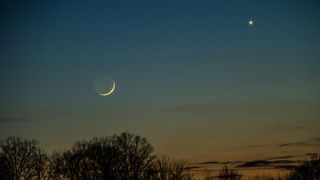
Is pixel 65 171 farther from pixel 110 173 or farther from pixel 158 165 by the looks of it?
pixel 158 165

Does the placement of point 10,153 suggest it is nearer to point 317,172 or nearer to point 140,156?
point 140,156

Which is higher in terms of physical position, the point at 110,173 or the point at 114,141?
the point at 114,141

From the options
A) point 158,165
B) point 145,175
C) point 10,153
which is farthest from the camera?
point 158,165

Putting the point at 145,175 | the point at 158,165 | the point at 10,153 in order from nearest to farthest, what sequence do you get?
the point at 10,153 < the point at 145,175 < the point at 158,165

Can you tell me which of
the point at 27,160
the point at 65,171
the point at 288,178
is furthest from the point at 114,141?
the point at 288,178

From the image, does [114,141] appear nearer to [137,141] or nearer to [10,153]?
[137,141]

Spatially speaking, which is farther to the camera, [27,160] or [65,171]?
[65,171]

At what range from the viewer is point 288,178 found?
3851 inches

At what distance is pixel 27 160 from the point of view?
274 feet

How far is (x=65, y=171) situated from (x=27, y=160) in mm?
8112

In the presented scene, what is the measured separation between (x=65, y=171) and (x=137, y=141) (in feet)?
44.6

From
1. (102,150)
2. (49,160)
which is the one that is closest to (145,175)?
(102,150)

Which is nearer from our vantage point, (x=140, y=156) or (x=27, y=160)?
(x=27, y=160)

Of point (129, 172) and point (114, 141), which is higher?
point (114, 141)
